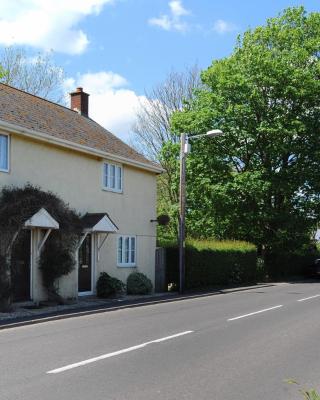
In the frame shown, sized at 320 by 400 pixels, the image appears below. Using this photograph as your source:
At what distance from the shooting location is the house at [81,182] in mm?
16641

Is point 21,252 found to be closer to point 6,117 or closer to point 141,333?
point 6,117

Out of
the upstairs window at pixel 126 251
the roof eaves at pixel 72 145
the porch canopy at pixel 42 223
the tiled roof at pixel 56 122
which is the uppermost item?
the tiled roof at pixel 56 122

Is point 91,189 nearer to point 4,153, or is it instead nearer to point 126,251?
point 126,251

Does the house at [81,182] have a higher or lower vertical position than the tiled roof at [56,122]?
lower

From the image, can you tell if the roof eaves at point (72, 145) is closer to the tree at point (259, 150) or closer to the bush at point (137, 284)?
the bush at point (137, 284)

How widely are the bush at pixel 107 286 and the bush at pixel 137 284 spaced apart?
1.45 meters

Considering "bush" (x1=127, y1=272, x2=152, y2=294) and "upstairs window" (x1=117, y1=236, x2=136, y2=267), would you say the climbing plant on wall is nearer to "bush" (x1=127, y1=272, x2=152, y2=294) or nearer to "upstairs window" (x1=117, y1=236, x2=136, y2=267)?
"upstairs window" (x1=117, y1=236, x2=136, y2=267)

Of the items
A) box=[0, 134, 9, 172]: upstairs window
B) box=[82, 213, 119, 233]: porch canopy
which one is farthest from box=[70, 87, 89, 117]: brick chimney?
box=[0, 134, 9, 172]: upstairs window

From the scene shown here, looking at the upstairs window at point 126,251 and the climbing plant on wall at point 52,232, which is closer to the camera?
the climbing plant on wall at point 52,232

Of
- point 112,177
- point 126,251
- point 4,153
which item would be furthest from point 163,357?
point 126,251

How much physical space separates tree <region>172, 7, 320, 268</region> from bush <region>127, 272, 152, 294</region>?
10.5 m

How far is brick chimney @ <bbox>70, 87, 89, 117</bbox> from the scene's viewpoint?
25375 mm

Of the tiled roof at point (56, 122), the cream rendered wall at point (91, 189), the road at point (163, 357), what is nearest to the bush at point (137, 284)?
the cream rendered wall at point (91, 189)

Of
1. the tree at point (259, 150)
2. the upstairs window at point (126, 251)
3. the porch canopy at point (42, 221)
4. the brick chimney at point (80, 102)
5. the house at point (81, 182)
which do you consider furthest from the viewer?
the tree at point (259, 150)
